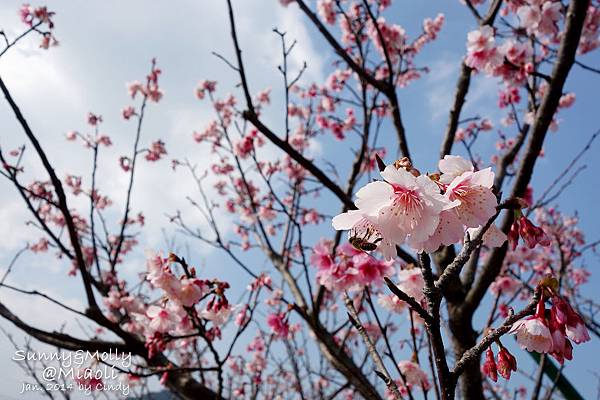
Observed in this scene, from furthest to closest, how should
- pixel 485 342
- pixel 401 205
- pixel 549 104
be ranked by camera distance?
pixel 549 104 → pixel 401 205 → pixel 485 342

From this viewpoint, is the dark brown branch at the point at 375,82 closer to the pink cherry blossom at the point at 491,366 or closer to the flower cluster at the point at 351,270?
the flower cluster at the point at 351,270

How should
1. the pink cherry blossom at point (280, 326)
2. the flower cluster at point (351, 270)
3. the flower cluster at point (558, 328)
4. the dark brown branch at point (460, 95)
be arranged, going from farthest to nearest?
the dark brown branch at point (460, 95) → the pink cherry blossom at point (280, 326) → the flower cluster at point (351, 270) → the flower cluster at point (558, 328)

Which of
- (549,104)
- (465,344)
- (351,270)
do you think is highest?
(549,104)

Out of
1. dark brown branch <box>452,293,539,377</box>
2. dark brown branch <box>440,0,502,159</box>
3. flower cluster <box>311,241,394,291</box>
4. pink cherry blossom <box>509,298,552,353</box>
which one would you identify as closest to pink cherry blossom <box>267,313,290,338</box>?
flower cluster <box>311,241,394,291</box>

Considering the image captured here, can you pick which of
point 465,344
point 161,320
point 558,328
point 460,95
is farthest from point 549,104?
point 161,320

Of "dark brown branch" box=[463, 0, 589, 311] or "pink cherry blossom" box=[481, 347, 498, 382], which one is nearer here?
"pink cherry blossom" box=[481, 347, 498, 382]

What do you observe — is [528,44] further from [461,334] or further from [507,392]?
[507,392]

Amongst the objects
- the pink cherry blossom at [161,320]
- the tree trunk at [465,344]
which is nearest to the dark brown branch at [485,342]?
the tree trunk at [465,344]

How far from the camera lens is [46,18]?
11.3 feet

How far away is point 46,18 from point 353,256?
10.7 ft

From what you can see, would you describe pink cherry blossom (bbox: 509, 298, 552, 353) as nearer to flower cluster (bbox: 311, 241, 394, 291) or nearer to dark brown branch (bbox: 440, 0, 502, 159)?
flower cluster (bbox: 311, 241, 394, 291)

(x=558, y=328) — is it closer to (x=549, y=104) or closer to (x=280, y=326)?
(x=549, y=104)

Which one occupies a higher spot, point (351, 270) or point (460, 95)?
point (460, 95)

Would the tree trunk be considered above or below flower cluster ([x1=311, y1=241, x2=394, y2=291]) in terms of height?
below
